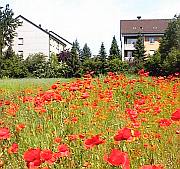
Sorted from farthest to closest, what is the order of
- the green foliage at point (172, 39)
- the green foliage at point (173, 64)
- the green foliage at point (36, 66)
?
the green foliage at point (36, 66) → the green foliage at point (172, 39) → the green foliage at point (173, 64)

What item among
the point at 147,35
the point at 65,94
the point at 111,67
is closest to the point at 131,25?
the point at 147,35

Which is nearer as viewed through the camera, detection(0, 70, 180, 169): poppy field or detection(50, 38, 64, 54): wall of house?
detection(0, 70, 180, 169): poppy field

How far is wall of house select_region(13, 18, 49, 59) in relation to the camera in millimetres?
58125

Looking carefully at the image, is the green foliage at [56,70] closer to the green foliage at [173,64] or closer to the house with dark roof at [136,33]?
the green foliage at [173,64]

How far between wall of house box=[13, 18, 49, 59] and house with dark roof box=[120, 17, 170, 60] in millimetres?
11801

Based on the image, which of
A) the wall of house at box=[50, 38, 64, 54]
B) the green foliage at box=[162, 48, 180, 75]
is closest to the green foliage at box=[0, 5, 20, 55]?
the wall of house at box=[50, 38, 64, 54]

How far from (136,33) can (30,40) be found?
49.7 ft

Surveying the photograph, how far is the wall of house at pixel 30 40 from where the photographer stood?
58125 mm

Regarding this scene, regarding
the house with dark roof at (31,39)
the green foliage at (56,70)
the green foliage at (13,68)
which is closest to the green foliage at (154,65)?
the green foliage at (56,70)

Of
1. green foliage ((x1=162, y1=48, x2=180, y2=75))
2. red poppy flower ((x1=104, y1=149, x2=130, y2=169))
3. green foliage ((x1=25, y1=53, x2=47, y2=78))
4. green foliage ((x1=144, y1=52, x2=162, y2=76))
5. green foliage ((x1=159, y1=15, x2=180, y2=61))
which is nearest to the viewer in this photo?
red poppy flower ((x1=104, y1=149, x2=130, y2=169))

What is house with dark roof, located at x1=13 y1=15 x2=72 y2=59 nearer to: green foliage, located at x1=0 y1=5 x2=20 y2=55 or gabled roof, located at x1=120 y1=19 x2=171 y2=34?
green foliage, located at x1=0 y1=5 x2=20 y2=55

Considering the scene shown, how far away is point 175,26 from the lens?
3475cm

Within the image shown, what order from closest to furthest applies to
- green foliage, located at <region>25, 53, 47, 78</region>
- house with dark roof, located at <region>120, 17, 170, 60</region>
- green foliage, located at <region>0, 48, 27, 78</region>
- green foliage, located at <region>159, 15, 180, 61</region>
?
green foliage, located at <region>159, 15, 180, 61</region> < green foliage, located at <region>0, 48, 27, 78</region> < green foliage, located at <region>25, 53, 47, 78</region> < house with dark roof, located at <region>120, 17, 170, 60</region>

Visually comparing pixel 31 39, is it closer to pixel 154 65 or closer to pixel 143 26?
pixel 143 26
